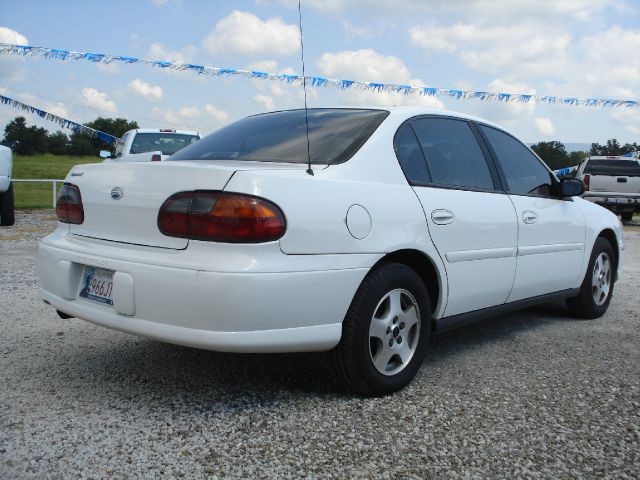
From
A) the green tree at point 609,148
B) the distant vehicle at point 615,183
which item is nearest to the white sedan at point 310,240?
the distant vehicle at point 615,183

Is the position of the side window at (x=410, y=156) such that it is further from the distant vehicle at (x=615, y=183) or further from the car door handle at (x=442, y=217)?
the distant vehicle at (x=615, y=183)

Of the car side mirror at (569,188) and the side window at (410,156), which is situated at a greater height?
the side window at (410,156)

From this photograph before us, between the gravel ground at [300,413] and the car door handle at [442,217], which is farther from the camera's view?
the car door handle at [442,217]

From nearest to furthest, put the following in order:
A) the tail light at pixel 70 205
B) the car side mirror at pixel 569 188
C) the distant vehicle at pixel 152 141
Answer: the tail light at pixel 70 205
the car side mirror at pixel 569 188
the distant vehicle at pixel 152 141

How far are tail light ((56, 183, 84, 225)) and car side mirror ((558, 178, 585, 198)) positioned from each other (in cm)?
324

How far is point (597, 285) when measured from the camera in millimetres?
4988

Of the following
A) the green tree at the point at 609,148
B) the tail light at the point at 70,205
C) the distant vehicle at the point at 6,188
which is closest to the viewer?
the tail light at the point at 70,205

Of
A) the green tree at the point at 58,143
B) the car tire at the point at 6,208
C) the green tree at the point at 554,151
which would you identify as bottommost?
the car tire at the point at 6,208

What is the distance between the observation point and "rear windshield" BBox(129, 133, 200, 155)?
1170 cm

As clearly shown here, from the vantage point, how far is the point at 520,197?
4059 mm

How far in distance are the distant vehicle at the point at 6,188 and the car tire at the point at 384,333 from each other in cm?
895

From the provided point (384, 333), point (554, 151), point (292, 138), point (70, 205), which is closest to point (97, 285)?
point (70, 205)

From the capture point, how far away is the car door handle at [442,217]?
3.25m

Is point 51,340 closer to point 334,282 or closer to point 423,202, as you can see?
point 334,282
